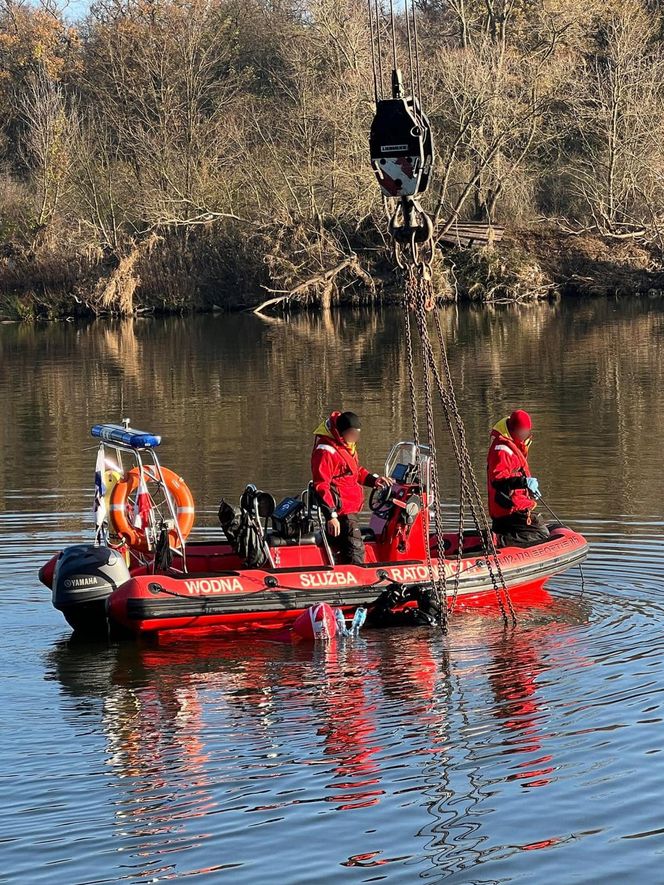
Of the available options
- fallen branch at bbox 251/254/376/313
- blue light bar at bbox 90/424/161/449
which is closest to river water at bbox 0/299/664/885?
blue light bar at bbox 90/424/161/449

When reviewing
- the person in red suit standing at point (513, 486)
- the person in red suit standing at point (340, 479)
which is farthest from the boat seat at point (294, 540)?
the person in red suit standing at point (513, 486)

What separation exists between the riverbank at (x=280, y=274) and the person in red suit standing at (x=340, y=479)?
3192 cm

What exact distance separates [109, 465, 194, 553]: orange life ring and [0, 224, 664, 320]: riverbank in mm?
32009

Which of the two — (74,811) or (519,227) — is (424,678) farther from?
(519,227)

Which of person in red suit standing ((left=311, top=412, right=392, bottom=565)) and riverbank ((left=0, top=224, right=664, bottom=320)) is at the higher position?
riverbank ((left=0, top=224, right=664, bottom=320))

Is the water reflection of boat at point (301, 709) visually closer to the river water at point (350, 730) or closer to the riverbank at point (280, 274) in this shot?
the river water at point (350, 730)

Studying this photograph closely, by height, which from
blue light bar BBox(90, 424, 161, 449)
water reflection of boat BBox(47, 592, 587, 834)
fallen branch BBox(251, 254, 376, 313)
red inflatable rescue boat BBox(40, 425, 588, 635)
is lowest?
water reflection of boat BBox(47, 592, 587, 834)

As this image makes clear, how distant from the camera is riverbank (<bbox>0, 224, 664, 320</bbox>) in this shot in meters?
43.7

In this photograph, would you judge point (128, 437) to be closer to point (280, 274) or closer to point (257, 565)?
point (257, 565)

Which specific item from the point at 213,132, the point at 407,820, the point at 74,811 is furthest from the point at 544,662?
the point at 213,132

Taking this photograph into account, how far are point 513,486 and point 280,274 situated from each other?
3322 cm

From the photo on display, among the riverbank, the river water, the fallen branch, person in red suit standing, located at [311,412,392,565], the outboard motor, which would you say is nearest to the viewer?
the river water

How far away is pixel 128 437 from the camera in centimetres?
1041

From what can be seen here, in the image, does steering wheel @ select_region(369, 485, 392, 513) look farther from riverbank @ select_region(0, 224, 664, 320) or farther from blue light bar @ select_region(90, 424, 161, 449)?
riverbank @ select_region(0, 224, 664, 320)
